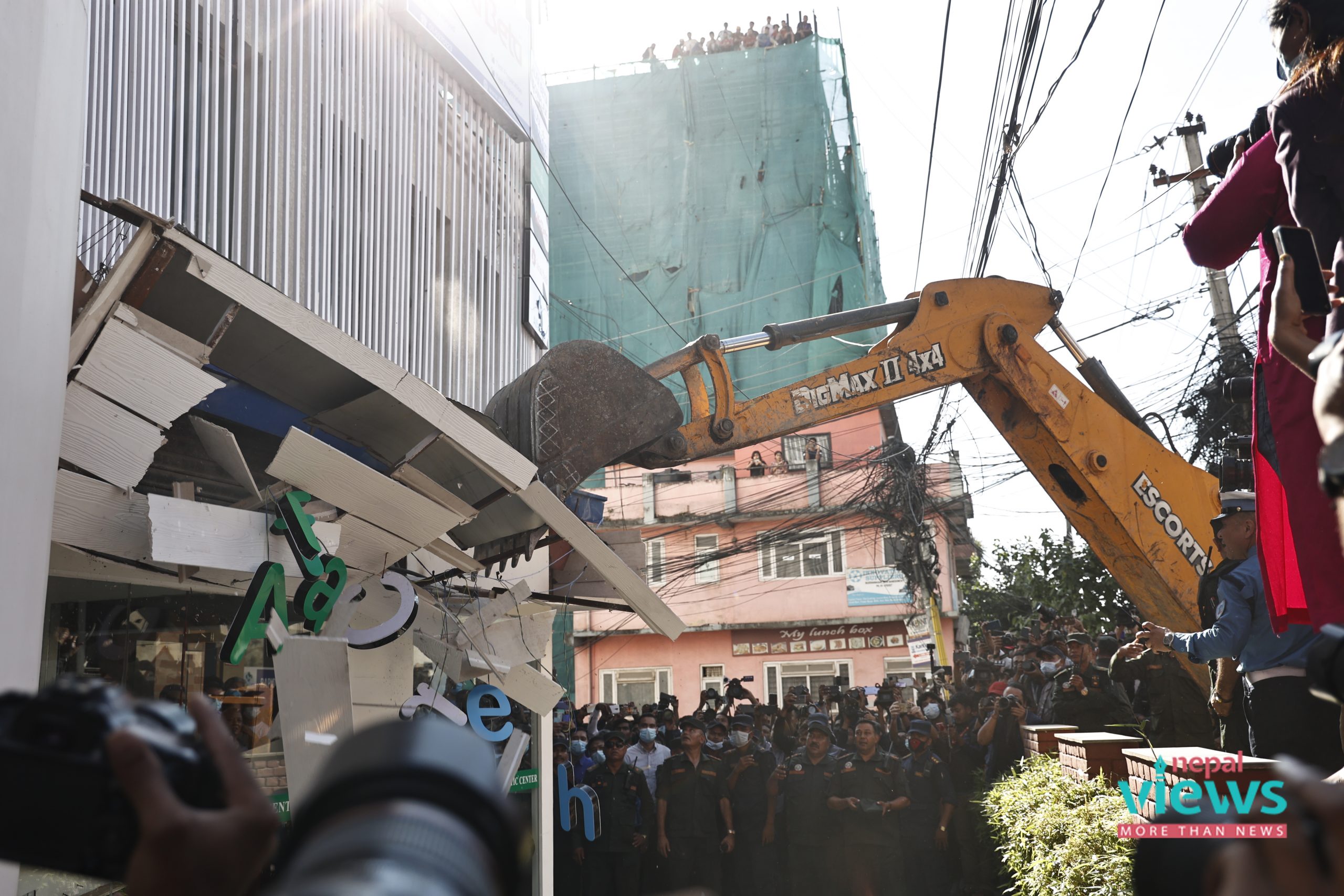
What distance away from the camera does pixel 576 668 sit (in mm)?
30531

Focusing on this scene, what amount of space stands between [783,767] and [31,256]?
28.7ft

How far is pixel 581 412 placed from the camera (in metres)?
6.26

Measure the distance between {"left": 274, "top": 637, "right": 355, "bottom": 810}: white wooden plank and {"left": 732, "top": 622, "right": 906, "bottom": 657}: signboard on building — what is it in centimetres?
2622

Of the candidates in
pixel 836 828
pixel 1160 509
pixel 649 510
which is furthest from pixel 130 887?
pixel 649 510

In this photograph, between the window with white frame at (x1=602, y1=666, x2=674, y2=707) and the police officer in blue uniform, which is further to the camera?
the window with white frame at (x1=602, y1=666, x2=674, y2=707)

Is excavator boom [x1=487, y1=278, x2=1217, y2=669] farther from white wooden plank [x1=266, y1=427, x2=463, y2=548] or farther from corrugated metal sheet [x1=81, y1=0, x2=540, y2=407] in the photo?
white wooden plank [x1=266, y1=427, x2=463, y2=548]

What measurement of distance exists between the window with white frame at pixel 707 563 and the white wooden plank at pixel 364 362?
81.1 ft

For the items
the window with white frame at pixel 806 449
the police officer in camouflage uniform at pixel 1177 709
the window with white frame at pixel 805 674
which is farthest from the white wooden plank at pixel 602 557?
the window with white frame at pixel 805 674

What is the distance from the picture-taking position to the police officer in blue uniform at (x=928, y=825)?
9594 mm

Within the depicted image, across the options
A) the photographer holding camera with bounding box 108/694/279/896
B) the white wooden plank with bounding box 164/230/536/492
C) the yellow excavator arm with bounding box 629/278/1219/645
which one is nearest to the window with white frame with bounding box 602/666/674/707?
the yellow excavator arm with bounding box 629/278/1219/645

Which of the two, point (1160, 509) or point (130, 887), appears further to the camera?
point (1160, 509)

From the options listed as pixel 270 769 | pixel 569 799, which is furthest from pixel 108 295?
pixel 569 799

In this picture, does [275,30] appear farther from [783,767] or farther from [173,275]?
A: [783,767]

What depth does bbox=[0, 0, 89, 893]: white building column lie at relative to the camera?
9.60ft
